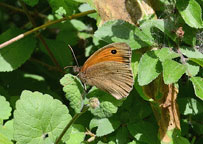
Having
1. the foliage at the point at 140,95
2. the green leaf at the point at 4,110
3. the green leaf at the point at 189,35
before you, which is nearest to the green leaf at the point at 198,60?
the foliage at the point at 140,95

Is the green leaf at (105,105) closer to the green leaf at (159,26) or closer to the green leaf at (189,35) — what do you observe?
the green leaf at (159,26)

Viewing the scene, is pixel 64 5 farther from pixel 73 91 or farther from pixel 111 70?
pixel 73 91

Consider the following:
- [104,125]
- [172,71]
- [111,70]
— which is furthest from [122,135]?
[172,71]

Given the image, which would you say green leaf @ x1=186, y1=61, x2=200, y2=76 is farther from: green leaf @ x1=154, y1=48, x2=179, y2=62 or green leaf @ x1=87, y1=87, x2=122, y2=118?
green leaf @ x1=87, y1=87, x2=122, y2=118

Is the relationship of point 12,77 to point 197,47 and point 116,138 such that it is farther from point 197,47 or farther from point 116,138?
point 197,47

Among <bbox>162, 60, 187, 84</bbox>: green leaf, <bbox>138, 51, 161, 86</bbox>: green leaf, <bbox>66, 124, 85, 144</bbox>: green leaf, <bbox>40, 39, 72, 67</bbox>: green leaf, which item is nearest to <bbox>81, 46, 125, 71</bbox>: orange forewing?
<bbox>138, 51, 161, 86</bbox>: green leaf

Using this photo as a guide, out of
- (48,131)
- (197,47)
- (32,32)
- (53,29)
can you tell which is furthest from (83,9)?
(48,131)
